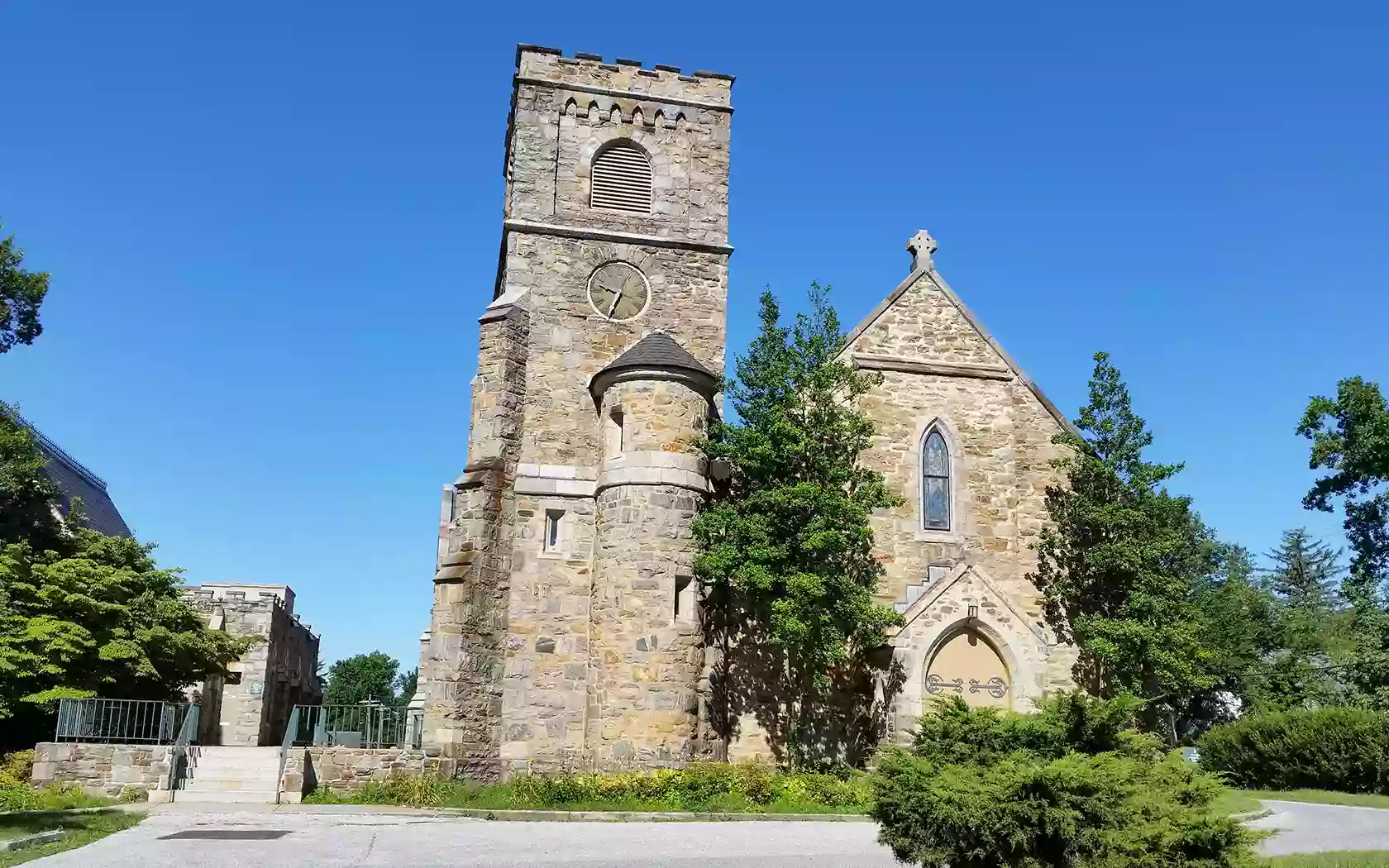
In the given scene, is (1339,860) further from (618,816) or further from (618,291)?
(618,291)

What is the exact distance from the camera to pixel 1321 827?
14992 millimetres

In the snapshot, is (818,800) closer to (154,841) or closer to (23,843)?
(154,841)

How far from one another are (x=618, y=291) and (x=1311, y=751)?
659 inches

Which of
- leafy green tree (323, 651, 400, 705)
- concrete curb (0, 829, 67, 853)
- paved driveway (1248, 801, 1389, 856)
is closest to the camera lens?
concrete curb (0, 829, 67, 853)

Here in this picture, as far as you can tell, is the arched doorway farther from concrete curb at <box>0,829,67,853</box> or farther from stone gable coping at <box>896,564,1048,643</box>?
concrete curb at <box>0,829,67,853</box>

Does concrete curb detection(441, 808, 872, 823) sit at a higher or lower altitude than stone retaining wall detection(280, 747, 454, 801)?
lower

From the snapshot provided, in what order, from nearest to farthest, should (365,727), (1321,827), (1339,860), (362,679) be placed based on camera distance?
1. (1339,860)
2. (1321,827)
3. (365,727)
4. (362,679)

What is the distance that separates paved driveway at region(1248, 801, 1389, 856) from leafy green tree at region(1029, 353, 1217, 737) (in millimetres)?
3701

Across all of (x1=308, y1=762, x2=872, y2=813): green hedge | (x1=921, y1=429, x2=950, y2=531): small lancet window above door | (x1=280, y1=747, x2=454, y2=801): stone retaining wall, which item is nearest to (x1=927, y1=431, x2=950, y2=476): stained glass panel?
(x1=921, y1=429, x2=950, y2=531): small lancet window above door

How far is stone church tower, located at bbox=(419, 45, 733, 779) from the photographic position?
20.6m

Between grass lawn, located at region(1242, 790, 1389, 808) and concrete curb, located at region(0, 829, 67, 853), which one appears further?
grass lawn, located at region(1242, 790, 1389, 808)

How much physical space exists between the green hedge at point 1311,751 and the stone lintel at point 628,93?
684 inches

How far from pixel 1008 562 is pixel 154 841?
1696 centimetres

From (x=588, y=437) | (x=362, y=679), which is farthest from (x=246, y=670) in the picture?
(x=362, y=679)
